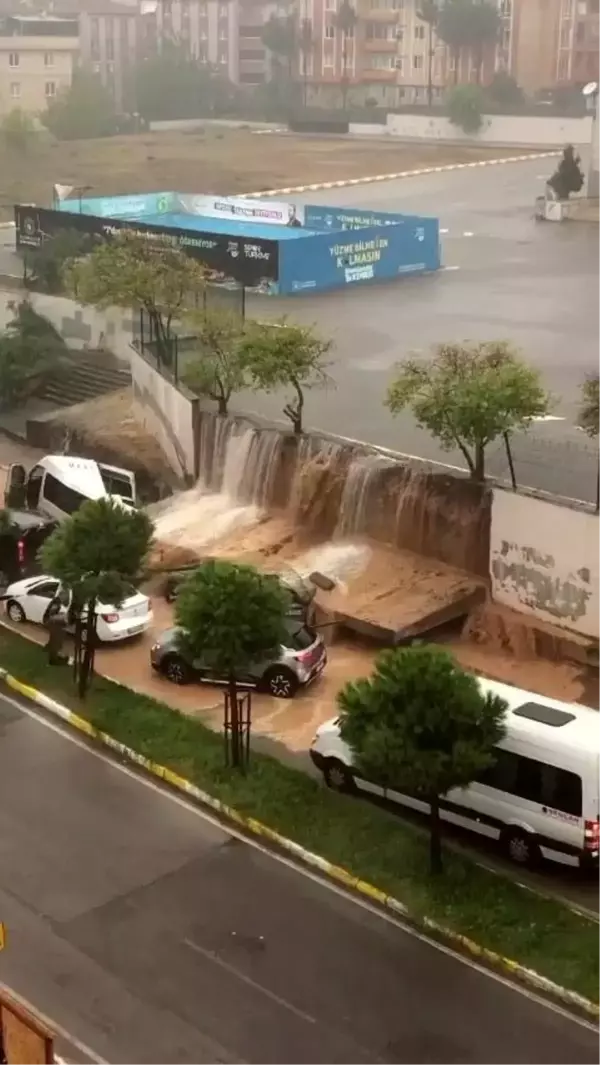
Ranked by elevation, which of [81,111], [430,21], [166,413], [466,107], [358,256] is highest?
[430,21]

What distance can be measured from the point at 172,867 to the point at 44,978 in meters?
1.94

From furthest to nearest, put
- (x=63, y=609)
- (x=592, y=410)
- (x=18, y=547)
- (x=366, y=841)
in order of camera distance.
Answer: (x=18, y=547), (x=63, y=609), (x=592, y=410), (x=366, y=841)

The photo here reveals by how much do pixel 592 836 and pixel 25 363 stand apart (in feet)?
73.7

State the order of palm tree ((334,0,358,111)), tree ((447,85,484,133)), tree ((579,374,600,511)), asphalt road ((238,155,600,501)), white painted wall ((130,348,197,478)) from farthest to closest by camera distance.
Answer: palm tree ((334,0,358,111)) → tree ((447,85,484,133)) → white painted wall ((130,348,197,478)) → asphalt road ((238,155,600,501)) → tree ((579,374,600,511))

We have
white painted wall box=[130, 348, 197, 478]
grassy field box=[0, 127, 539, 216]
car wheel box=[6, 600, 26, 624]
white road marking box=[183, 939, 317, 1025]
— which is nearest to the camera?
white road marking box=[183, 939, 317, 1025]

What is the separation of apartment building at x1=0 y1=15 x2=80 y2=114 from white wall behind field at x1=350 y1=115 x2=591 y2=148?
17.0m

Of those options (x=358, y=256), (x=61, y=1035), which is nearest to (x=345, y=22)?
(x=358, y=256)

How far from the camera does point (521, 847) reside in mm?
12297

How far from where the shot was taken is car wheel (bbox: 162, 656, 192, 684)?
17.1 meters

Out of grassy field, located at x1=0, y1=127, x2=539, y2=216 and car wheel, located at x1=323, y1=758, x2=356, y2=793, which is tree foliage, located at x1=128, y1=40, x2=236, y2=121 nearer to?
grassy field, located at x1=0, y1=127, x2=539, y2=216

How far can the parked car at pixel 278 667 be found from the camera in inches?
654

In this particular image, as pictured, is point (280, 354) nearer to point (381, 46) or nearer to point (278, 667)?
point (278, 667)

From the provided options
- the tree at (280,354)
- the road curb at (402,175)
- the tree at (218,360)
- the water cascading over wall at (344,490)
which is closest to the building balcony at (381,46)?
the road curb at (402,175)

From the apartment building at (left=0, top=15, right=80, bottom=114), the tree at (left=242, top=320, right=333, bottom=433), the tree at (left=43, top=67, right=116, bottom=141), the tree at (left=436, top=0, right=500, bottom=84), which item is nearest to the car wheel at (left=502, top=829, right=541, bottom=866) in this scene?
the tree at (left=242, top=320, right=333, bottom=433)
